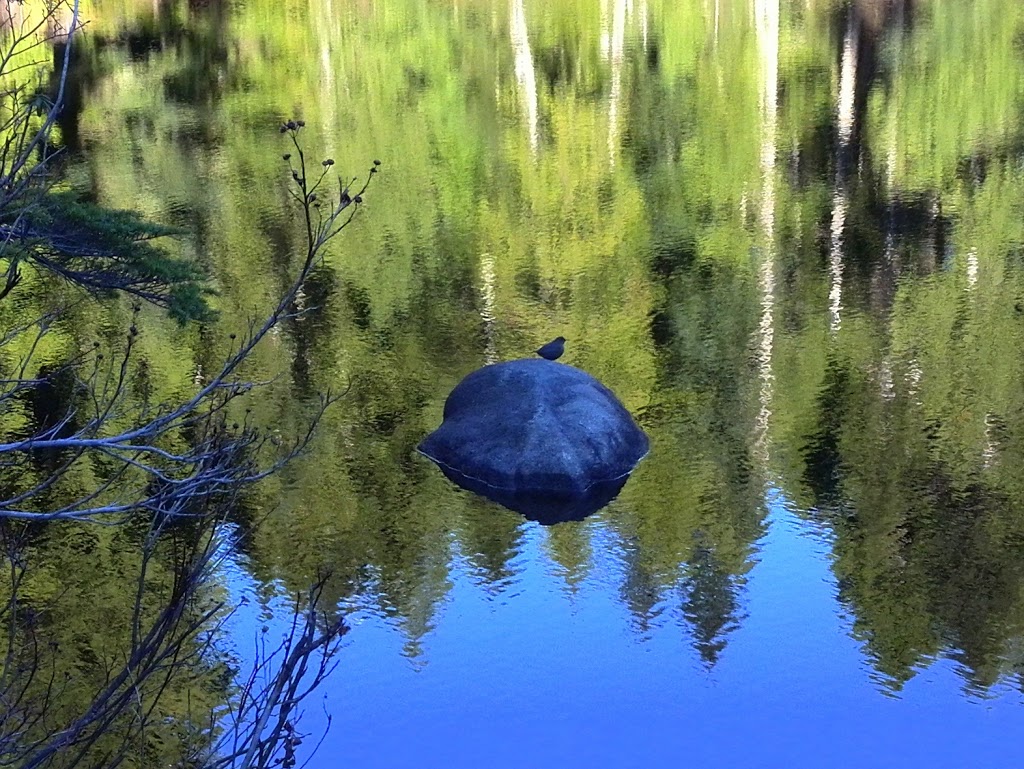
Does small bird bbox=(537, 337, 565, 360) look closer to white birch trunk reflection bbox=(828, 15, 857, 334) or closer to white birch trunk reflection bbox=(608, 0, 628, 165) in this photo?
white birch trunk reflection bbox=(828, 15, 857, 334)

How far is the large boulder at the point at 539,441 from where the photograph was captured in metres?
10.1

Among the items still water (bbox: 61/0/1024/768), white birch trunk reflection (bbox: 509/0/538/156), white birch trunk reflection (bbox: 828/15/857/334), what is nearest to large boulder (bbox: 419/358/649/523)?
still water (bbox: 61/0/1024/768)

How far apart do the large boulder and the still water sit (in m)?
0.25

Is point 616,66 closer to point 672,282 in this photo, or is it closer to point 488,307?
point 672,282

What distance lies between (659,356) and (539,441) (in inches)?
136

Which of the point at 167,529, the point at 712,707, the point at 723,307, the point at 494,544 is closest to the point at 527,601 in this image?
the point at 494,544

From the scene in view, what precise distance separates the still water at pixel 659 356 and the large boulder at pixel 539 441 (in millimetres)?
249

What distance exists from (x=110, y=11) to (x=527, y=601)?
3519 centimetres

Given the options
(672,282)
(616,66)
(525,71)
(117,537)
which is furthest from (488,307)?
(616,66)

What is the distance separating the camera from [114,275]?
10547mm

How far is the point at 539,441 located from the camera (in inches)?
404

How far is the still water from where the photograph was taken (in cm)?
823

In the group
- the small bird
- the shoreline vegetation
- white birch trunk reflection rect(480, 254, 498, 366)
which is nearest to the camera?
the shoreline vegetation

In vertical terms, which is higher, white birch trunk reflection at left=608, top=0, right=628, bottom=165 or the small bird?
white birch trunk reflection at left=608, top=0, right=628, bottom=165
